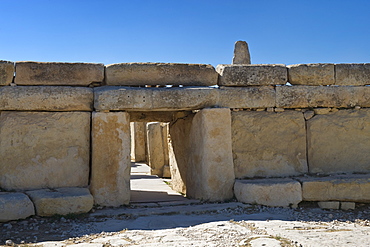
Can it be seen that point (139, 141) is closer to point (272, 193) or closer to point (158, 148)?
point (158, 148)

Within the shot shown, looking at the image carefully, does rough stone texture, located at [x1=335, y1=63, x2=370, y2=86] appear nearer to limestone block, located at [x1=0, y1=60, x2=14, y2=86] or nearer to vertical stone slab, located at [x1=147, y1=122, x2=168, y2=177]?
limestone block, located at [x1=0, y1=60, x2=14, y2=86]

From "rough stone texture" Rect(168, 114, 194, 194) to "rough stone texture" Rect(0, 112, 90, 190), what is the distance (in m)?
1.86

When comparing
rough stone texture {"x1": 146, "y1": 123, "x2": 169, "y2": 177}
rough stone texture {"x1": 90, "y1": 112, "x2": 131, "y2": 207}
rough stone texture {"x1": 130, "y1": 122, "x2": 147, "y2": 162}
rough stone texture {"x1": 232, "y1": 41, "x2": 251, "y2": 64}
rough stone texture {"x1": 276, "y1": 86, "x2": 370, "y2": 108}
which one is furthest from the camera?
rough stone texture {"x1": 130, "y1": 122, "x2": 147, "y2": 162}

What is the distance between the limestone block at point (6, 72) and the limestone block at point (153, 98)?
119 centimetres

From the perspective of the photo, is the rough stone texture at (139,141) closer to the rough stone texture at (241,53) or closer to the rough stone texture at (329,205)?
the rough stone texture at (241,53)

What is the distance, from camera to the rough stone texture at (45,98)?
572 centimetres

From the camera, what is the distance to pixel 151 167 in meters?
11.0

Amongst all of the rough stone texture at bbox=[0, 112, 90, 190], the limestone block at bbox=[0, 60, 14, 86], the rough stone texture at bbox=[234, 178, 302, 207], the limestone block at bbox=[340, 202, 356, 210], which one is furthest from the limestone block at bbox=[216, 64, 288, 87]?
the limestone block at bbox=[0, 60, 14, 86]

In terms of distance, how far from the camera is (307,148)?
6555mm

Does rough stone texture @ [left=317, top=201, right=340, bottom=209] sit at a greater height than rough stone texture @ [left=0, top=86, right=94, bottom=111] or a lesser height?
lesser

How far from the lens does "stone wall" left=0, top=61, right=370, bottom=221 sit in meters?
5.77

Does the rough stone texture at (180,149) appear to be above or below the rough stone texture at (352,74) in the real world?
below

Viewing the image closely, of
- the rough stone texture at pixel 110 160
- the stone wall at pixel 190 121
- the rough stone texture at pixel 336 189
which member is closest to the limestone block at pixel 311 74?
the stone wall at pixel 190 121

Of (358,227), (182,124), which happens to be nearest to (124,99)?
(182,124)
